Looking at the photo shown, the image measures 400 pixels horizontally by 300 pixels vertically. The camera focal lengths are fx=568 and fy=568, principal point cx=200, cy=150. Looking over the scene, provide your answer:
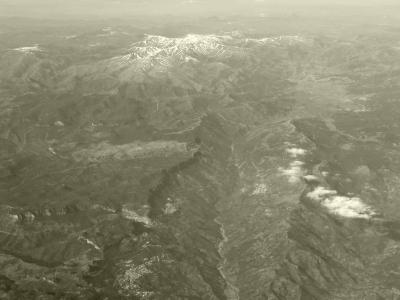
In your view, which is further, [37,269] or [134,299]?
[37,269]

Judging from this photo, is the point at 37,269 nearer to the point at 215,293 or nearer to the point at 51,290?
the point at 51,290

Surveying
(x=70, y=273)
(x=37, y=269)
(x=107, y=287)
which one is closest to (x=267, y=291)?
(x=107, y=287)

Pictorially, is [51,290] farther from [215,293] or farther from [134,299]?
[215,293]

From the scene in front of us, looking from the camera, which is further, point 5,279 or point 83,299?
point 5,279

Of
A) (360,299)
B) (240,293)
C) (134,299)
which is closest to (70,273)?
(134,299)

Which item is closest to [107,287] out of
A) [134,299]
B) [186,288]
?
[134,299]

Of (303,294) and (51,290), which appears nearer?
(51,290)

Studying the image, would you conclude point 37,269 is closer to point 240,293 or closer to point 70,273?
point 70,273
